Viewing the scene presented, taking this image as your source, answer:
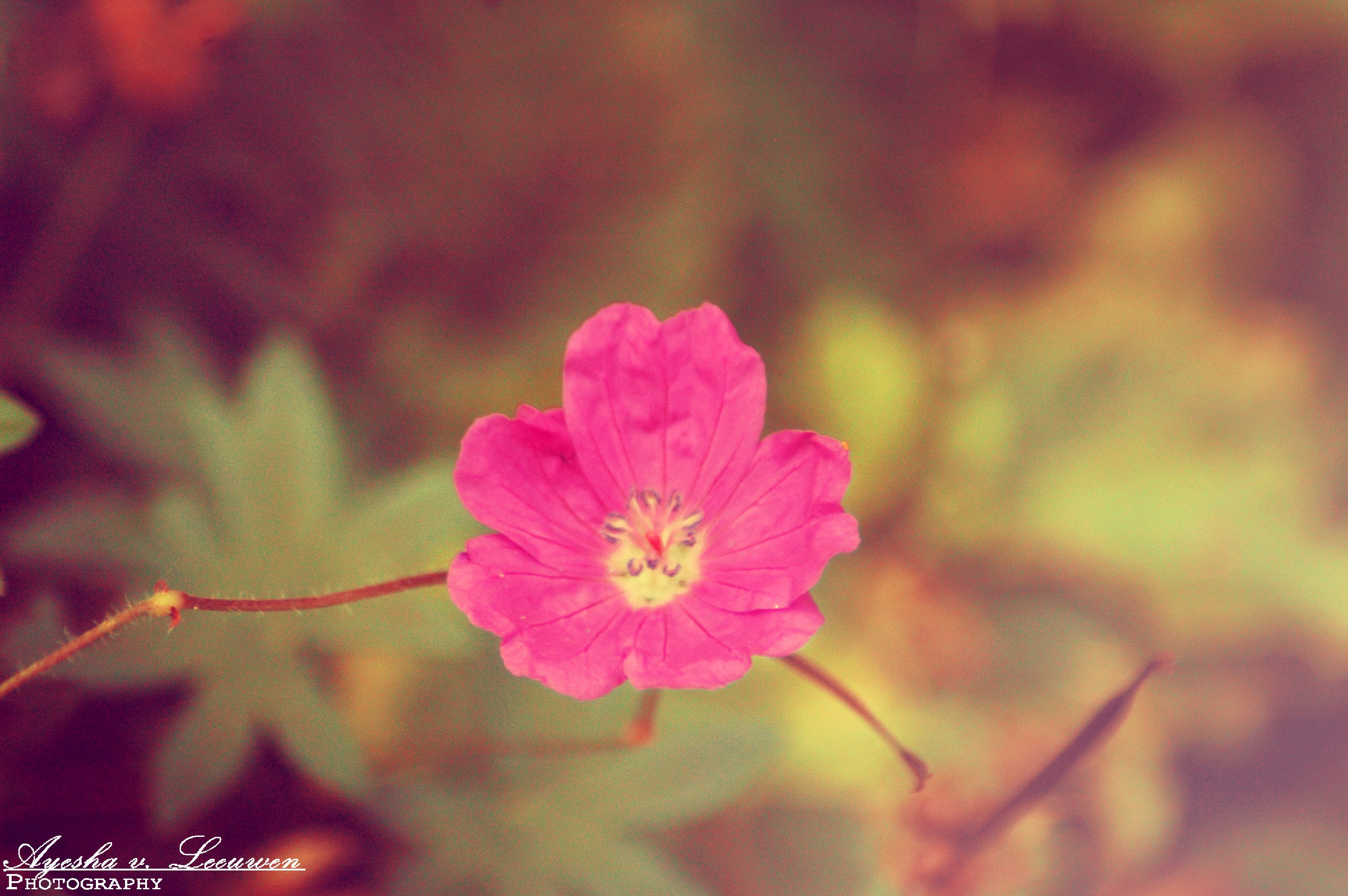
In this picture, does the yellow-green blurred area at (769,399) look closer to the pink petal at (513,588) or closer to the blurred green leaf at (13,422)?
the blurred green leaf at (13,422)

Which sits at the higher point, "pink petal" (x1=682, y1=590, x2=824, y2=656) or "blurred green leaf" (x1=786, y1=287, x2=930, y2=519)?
"blurred green leaf" (x1=786, y1=287, x2=930, y2=519)

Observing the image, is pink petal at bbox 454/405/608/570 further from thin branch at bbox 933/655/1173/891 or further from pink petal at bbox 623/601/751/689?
thin branch at bbox 933/655/1173/891

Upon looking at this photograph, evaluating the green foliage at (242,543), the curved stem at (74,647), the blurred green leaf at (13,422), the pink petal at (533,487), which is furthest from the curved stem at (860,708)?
the blurred green leaf at (13,422)

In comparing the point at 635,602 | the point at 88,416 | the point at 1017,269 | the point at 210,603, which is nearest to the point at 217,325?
A: the point at 88,416

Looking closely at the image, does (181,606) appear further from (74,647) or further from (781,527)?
(781,527)

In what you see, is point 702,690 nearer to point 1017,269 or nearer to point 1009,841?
point 1009,841

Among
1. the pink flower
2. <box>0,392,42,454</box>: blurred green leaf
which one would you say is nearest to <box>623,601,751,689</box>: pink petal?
the pink flower
